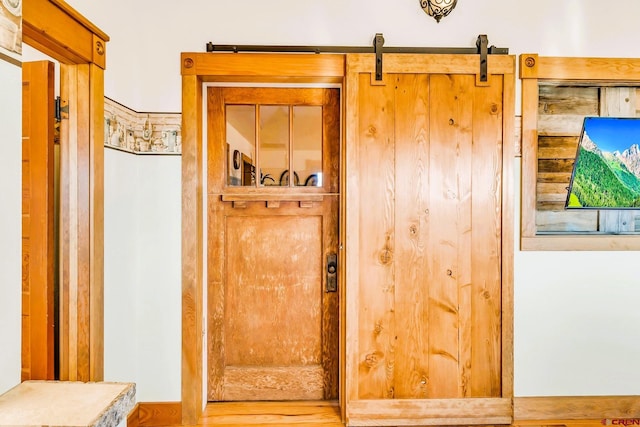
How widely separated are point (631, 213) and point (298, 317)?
2.02 meters

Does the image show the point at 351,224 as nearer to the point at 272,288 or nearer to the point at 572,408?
the point at 272,288

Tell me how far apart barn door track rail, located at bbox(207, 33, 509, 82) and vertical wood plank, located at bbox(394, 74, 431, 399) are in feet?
0.49

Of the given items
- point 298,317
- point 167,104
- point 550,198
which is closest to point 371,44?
point 167,104

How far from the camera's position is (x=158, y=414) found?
7.19 feet

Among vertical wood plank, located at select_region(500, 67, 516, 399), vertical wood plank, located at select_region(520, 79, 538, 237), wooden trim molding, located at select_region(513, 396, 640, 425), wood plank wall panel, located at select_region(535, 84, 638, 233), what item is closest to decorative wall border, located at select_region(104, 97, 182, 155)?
vertical wood plank, located at select_region(500, 67, 516, 399)

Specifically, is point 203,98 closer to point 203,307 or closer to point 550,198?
point 203,307

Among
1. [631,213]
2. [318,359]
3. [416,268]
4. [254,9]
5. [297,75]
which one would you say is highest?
[254,9]

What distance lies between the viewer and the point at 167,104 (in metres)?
2.18

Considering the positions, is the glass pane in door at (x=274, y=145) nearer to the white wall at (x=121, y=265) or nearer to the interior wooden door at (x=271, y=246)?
the interior wooden door at (x=271, y=246)

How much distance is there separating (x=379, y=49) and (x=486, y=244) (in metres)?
1.21

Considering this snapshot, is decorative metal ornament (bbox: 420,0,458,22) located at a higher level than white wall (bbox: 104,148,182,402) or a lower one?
higher

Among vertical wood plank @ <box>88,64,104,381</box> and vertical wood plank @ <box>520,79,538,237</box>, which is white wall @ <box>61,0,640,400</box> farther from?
vertical wood plank @ <box>88,64,104,381</box>

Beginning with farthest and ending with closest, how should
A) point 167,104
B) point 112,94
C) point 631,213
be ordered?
point 631,213 → point 167,104 → point 112,94

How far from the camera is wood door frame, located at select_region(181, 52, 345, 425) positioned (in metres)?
2.16
